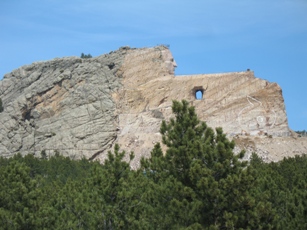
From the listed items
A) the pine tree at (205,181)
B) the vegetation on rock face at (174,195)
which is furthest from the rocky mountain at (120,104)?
the pine tree at (205,181)

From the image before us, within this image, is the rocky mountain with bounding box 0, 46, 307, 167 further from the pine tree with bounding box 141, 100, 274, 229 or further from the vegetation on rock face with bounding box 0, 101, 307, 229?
the pine tree with bounding box 141, 100, 274, 229

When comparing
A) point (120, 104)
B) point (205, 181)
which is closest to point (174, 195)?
point (205, 181)

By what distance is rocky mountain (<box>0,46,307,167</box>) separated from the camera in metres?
76.8

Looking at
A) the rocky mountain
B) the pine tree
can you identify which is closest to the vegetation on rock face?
the pine tree

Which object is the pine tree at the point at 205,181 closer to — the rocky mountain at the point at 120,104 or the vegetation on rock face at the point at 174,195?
the vegetation on rock face at the point at 174,195

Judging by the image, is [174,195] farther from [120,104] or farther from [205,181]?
[120,104]

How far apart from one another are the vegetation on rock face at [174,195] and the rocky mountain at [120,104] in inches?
1733

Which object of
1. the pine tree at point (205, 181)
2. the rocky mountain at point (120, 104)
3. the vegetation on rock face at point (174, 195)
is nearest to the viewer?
the pine tree at point (205, 181)

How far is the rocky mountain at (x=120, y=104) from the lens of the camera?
76750 millimetres

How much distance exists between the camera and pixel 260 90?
76.9 meters

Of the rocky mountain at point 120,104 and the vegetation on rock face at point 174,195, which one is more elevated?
the rocky mountain at point 120,104

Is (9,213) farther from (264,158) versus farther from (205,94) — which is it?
(205,94)

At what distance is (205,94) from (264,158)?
1295 centimetres

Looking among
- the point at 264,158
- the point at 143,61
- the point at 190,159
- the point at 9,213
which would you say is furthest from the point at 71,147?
the point at 190,159
